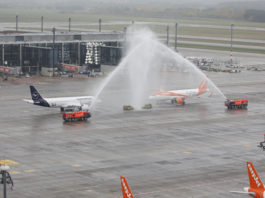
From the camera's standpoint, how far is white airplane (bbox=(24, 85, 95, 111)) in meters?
99.7

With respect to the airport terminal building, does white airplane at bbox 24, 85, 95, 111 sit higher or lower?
lower

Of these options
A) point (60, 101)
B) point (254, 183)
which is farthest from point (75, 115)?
point (254, 183)

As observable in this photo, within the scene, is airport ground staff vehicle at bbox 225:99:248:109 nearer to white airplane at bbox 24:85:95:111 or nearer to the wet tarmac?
the wet tarmac

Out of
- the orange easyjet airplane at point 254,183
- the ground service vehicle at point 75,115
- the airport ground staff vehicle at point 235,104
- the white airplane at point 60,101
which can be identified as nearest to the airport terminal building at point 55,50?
the white airplane at point 60,101

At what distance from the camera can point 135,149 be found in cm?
7662

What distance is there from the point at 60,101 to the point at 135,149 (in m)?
27.9

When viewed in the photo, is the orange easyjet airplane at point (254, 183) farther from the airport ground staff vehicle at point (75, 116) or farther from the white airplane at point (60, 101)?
the white airplane at point (60, 101)

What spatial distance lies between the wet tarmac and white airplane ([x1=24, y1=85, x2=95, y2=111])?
1.70m

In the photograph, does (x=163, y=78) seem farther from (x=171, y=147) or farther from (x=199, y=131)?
(x=171, y=147)

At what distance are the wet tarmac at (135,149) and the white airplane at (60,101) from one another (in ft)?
5.57

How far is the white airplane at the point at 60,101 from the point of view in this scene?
99.7m

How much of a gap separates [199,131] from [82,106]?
22.5 m

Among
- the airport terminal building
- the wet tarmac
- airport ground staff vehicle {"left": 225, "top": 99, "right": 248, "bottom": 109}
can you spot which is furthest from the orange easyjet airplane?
the airport terminal building

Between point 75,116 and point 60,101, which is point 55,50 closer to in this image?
point 60,101
